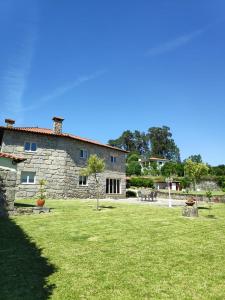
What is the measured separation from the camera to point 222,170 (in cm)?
6950

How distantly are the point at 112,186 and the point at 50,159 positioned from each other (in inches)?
393

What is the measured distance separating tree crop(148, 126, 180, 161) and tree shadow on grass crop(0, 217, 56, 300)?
113 meters

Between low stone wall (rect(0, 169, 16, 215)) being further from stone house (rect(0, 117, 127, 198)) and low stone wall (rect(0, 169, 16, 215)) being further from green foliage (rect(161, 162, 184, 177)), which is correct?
green foliage (rect(161, 162, 184, 177))

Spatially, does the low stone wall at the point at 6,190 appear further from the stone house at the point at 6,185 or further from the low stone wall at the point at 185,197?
the low stone wall at the point at 185,197

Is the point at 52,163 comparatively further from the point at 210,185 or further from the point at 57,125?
the point at 210,185

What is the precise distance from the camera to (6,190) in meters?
14.1

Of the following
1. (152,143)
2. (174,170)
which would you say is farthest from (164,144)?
(174,170)

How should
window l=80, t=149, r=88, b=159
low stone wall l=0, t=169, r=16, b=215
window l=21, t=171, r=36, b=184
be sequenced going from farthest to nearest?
window l=80, t=149, r=88, b=159
window l=21, t=171, r=36, b=184
low stone wall l=0, t=169, r=16, b=215

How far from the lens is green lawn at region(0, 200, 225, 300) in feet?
16.6

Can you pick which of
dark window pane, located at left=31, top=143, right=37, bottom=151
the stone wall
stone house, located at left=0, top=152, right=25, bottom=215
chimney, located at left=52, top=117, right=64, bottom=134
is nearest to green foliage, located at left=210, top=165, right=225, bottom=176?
the stone wall

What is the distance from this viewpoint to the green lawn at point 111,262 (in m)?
5.07

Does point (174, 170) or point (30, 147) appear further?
point (174, 170)

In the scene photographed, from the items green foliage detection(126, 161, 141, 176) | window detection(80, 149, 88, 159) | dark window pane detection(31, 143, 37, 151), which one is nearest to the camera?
dark window pane detection(31, 143, 37, 151)

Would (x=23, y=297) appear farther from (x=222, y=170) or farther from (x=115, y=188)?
(x=222, y=170)
